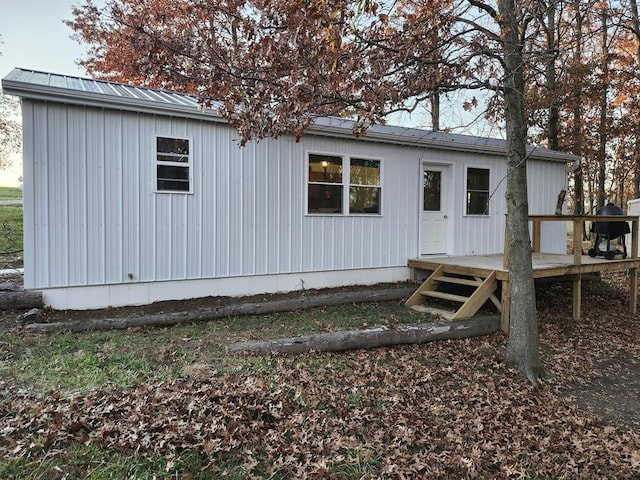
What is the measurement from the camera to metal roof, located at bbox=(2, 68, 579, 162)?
17.5ft

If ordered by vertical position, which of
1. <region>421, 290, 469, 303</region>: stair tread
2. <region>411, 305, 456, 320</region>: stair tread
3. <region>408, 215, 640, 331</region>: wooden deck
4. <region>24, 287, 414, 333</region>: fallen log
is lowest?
<region>411, 305, 456, 320</region>: stair tread

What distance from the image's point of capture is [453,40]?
201 inches

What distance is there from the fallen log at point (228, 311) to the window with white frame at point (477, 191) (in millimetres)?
2781

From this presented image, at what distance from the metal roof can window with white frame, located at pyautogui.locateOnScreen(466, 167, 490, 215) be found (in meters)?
0.69

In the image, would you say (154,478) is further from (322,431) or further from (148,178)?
(148,178)

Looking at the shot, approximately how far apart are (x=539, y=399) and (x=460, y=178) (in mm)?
5640

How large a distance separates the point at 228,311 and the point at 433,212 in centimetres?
498

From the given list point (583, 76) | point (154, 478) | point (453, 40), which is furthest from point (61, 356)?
point (583, 76)

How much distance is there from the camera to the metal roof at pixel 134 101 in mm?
5344

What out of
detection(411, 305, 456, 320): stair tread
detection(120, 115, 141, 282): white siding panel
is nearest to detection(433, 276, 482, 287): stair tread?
detection(411, 305, 456, 320): stair tread

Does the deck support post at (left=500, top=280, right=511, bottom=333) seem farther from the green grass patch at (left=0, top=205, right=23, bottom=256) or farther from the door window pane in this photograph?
the green grass patch at (left=0, top=205, right=23, bottom=256)

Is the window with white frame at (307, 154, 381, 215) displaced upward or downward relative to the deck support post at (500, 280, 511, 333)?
upward

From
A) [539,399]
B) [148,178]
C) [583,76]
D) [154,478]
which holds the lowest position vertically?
[539,399]

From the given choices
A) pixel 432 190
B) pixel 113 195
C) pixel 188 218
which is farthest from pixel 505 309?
pixel 113 195
